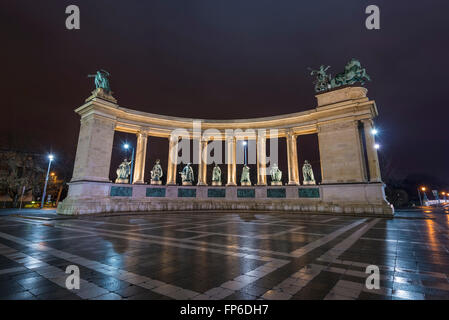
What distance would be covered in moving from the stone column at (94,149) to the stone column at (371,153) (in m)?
30.0

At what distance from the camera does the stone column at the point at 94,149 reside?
23984 mm

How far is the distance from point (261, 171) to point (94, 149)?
2179cm

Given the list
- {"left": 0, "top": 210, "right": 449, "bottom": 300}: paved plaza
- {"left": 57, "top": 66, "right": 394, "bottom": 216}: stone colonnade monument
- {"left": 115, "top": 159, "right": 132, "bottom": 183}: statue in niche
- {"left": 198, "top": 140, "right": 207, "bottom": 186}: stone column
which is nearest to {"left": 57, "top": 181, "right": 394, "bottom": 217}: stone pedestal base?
{"left": 57, "top": 66, "right": 394, "bottom": 216}: stone colonnade monument

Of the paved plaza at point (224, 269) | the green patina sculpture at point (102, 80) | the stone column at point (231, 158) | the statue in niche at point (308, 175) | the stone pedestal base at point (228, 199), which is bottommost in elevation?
the paved plaza at point (224, 269)

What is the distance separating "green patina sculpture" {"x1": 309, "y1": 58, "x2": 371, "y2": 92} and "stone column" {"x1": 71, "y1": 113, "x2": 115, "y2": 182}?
27948 mm

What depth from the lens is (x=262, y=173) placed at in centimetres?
3086

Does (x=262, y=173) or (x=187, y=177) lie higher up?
(x=262, y=173)

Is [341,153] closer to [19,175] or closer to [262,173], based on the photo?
[262,173]

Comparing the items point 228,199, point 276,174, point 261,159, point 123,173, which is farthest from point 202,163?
point 276,174

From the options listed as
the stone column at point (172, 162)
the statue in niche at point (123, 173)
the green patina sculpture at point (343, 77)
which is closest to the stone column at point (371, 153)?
the green patina sculpture at point (343, 77)

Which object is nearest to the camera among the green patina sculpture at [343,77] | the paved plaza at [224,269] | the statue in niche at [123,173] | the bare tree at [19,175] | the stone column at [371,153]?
the paved plaza at [224,269]

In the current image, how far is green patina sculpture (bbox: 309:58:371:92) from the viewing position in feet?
85.1

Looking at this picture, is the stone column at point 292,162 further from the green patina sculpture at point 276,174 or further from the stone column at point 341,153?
the stone column at point 341,153
